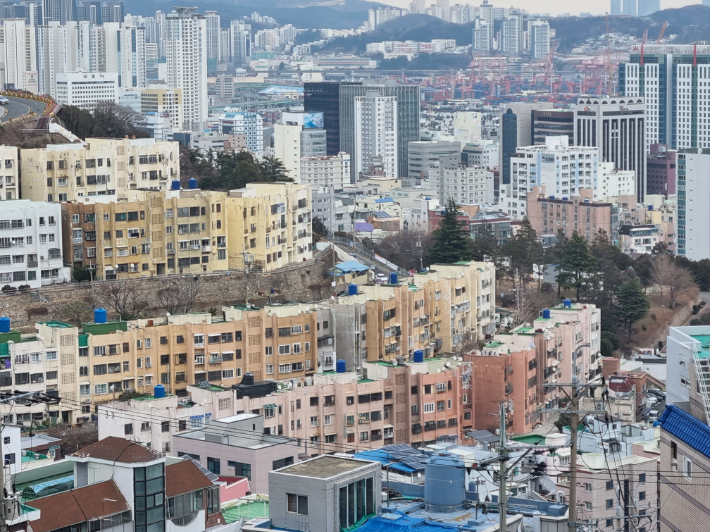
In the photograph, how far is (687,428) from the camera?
11.7 m

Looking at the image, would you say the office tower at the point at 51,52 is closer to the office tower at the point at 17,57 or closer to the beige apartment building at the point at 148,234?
the office tower at the point at 17,57

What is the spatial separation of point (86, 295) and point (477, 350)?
6660 millimetres

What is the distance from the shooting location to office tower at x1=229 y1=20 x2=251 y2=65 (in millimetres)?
174000

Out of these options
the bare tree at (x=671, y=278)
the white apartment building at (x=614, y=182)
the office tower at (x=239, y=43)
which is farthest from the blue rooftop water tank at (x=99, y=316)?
the office tower at (x=239, y=43)

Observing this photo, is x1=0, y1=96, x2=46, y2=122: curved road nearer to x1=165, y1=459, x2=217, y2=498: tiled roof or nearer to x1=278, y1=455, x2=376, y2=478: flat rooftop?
x1=165, y1=459, x2=217, y2=498: tiled roof

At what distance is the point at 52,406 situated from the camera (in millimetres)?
23891

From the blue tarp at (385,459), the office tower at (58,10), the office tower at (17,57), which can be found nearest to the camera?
the blue tarp at (385,459)

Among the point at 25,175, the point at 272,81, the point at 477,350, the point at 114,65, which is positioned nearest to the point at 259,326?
the point at 477,350

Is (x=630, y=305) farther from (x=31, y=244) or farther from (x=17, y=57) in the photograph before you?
(x=17, y=57)

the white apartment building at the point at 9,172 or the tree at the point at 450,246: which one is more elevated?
the white apartment building at the point at 9,172

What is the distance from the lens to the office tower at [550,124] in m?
81.1

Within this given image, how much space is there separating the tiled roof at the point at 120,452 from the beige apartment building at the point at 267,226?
55.5ft

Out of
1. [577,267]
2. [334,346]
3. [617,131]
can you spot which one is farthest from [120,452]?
[617,131]

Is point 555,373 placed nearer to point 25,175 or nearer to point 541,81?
point 25,175
